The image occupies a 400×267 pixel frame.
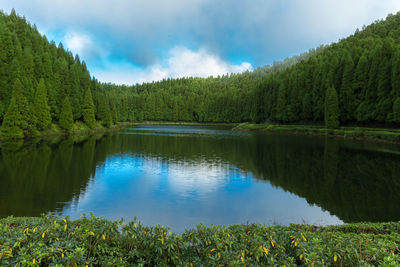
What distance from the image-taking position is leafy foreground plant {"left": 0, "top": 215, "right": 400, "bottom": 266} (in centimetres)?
477

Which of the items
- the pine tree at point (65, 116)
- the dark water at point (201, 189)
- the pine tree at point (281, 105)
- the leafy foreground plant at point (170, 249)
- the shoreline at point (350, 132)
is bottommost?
the dark water at point (201, 189)

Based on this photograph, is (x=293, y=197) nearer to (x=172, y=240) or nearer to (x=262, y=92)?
(x=172, y=240)

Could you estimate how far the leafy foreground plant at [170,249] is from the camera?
4.77 metres

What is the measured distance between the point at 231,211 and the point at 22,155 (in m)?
24.4

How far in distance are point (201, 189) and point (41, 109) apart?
45.8 metres

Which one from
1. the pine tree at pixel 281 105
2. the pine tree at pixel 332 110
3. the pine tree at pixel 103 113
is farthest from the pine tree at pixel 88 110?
the pine tree at pixel 332 110

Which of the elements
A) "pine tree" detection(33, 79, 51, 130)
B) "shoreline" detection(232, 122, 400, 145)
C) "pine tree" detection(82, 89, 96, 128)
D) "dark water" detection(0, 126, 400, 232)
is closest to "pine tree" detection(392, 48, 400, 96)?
"shoreline" detection(232, 122, 400, 145)

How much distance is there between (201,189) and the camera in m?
16.6

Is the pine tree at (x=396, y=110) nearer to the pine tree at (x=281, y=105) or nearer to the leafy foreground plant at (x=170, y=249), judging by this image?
the pine tree at (x=281, y=105)

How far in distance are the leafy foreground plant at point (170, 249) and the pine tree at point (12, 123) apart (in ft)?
143

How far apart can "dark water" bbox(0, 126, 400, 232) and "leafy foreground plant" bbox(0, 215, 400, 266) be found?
199 inches

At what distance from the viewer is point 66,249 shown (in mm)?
4953

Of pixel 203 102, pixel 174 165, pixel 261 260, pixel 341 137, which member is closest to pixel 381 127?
pixel 341 137

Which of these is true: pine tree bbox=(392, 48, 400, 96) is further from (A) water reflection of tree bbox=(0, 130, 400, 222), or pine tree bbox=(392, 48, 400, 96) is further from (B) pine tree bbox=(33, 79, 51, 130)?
(B) pine tree bbox=(33, 79, 51, 130)
